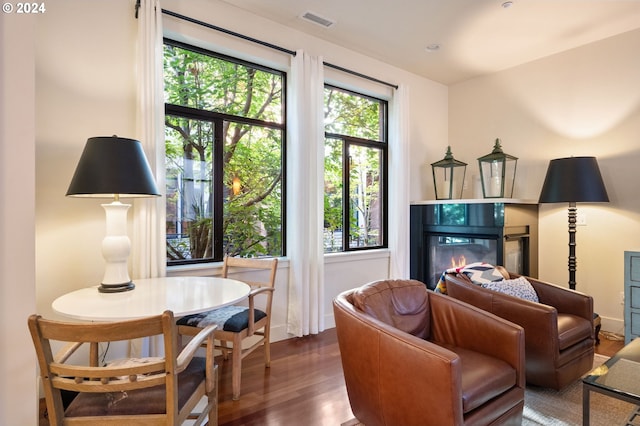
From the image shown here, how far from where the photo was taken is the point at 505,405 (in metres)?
1.73

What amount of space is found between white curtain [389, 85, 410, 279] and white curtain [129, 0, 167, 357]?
2639 mm

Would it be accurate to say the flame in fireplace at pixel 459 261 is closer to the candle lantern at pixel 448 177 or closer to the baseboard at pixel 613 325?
the candle lantern at pixel 448 177

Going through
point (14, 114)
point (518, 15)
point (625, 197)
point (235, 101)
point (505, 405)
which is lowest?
point (505, 405)

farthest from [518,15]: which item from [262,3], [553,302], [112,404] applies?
[112,404]

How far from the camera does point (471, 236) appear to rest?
155 inches

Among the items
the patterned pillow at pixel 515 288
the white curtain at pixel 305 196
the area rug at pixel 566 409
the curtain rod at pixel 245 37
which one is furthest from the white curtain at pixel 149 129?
the patterned pillow at pixel 515 288

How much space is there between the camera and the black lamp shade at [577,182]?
10.7 feet

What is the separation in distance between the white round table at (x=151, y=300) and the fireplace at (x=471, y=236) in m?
2.71

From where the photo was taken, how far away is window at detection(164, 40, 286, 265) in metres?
2.94

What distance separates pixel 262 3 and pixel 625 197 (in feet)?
12.7

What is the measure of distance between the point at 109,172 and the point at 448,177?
3.91 m

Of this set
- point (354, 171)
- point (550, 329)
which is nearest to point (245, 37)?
point (354, 171)

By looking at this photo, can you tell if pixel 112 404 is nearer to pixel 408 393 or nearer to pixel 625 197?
pixel 408 393

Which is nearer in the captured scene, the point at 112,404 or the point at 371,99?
the point at 112,404
